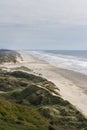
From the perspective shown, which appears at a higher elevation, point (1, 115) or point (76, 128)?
point (1, 115)

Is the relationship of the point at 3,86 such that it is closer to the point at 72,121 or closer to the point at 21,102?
the point at 21,102

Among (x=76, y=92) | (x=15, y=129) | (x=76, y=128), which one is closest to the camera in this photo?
(x=15, y=129)

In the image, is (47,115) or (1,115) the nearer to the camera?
(1,115)

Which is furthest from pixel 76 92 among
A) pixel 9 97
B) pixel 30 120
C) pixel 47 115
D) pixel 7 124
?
pixel 7 124

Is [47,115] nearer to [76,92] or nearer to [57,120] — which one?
[57,120]

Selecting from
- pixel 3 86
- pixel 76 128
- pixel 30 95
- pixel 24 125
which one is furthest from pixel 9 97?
pixel 24 125

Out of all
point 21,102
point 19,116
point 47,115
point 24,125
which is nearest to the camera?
point 24,125

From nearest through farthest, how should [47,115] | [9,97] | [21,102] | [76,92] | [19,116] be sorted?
1. [19,116]
2. [47,115]
3. [21,102]
4. [9,97]
5. [76,92]

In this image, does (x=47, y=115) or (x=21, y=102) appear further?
(x=21, y=102)

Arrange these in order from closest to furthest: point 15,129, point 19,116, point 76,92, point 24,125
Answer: point 15,129 → point 24,125 → point 19,116 → point 76,92
